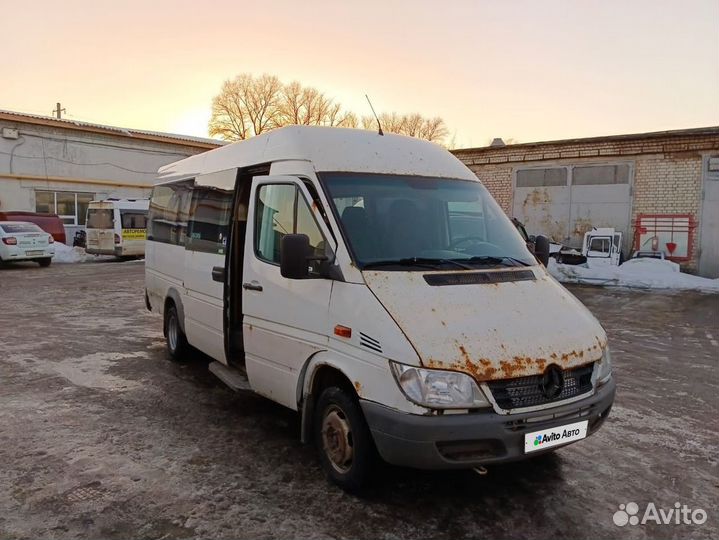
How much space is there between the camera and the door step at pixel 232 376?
15.8ft

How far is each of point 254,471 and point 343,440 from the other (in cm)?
78

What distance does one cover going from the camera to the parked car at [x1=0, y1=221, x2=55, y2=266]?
60.0 ft

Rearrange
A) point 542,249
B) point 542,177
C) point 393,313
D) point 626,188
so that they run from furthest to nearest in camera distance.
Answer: point 542,177, point 626,188, point 542,249, point 393,313

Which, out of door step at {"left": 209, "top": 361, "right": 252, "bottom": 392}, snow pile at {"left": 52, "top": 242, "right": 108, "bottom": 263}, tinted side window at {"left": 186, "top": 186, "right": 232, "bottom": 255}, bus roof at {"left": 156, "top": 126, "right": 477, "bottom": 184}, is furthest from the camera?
snow pile at {"left": 52, "top": 242, "right": 108, "bottom": 263}

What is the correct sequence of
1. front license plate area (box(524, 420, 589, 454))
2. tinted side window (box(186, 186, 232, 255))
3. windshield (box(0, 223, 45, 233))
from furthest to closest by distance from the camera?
windshield (box(0, 223, 45, 233)), tinted side window (box(186, 186, 232, 255)), front license plate area (box(524, 420, 589, 454))

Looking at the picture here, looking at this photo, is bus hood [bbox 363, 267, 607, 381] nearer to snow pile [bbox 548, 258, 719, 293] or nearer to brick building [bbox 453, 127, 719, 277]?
snow pile [bbox 548, 258, 719, 293]

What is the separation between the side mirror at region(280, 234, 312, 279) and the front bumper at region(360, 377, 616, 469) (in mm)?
949

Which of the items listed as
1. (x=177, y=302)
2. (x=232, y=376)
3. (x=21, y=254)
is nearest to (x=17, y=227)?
(x=21, y=254)

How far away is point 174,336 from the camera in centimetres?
683

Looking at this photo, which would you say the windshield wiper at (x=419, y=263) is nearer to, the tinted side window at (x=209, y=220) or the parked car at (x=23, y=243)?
the tinted side window at (x=209, y=220)

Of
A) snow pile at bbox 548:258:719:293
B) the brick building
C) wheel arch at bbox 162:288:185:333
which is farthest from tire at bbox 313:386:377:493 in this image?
the brick building

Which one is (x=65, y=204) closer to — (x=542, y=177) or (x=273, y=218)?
(x=542, y=177)

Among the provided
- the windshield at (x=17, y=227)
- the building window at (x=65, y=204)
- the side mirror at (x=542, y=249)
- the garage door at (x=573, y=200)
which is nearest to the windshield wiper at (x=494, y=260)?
the side mirror at (x=542, y=249)

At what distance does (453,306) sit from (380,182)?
1.23 m
